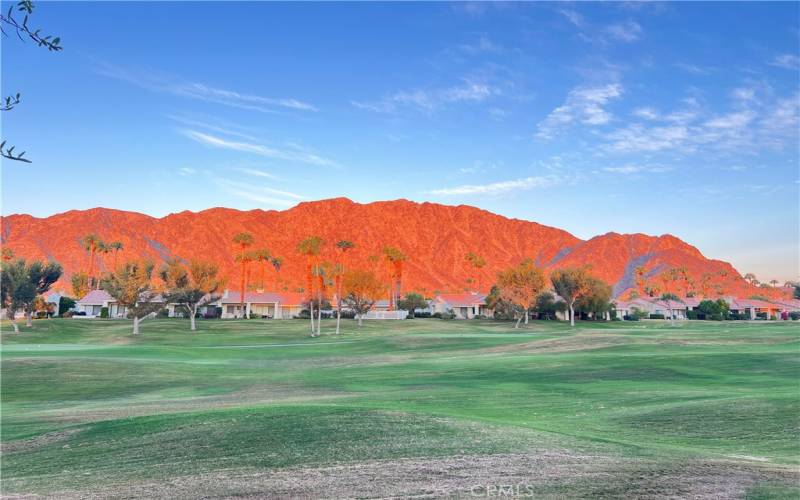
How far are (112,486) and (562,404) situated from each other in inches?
642

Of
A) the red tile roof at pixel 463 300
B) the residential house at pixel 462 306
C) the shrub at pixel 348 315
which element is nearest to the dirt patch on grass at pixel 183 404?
the shrub at pixel 348 315

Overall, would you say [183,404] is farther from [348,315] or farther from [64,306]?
[348,315]

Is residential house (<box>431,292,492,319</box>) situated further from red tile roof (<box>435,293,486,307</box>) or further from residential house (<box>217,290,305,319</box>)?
residential house (<box>217,290,305,319</box>)

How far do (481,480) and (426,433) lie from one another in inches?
141

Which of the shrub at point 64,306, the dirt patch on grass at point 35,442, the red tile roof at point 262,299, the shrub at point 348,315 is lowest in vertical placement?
the shrub at point 348,315

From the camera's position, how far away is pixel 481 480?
34.4 ft

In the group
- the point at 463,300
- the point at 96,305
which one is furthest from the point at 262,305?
the point at 463,300

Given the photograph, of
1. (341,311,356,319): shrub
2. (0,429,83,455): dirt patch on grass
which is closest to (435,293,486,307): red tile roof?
(341,311,356,319): shrub

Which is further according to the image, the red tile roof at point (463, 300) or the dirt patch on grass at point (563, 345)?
the red tile roof at point (463, 300)

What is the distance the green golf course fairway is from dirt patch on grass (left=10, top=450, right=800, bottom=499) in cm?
5

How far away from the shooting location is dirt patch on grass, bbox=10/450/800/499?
993 cm

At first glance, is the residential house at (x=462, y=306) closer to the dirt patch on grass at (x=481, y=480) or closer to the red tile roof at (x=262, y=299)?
the red tile roof at (x=262, y=299)

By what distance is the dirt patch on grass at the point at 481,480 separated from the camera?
993cm

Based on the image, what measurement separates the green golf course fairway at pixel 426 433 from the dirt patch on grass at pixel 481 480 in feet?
0.16
